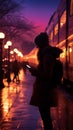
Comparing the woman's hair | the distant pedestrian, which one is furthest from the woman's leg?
the woman's hair

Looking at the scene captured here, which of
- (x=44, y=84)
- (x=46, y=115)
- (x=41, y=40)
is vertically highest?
(x=41, y=40)

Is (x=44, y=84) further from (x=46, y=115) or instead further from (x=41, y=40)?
(x=41, y=40)

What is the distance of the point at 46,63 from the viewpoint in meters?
7.58

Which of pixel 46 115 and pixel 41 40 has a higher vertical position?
pixel 41 40

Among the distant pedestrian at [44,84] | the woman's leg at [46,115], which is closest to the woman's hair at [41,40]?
the distant pedestrian at [44,84]

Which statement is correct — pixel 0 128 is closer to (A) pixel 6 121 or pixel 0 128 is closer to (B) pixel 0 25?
(A) pixel 6 121

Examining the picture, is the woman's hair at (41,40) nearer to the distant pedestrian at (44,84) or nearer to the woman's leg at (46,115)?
the distant pedestrian at (44,84)

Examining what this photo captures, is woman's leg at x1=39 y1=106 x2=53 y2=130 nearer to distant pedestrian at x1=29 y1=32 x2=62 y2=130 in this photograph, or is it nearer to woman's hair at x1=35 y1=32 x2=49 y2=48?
distant pedestrian at x1=29 y1=32 x2=62 y2=130

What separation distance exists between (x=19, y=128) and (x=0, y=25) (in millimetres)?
33915

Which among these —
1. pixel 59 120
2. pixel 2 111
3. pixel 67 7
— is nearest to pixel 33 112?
pixel 2 111

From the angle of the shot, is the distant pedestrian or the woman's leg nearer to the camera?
the distant pedestrian

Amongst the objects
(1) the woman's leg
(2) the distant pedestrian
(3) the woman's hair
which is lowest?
(1) the woman's leg

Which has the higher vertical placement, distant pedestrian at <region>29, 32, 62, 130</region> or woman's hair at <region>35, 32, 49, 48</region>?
woman's hair at <region>35, 32, 49, 48</region>

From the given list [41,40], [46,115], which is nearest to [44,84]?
[46,115]
